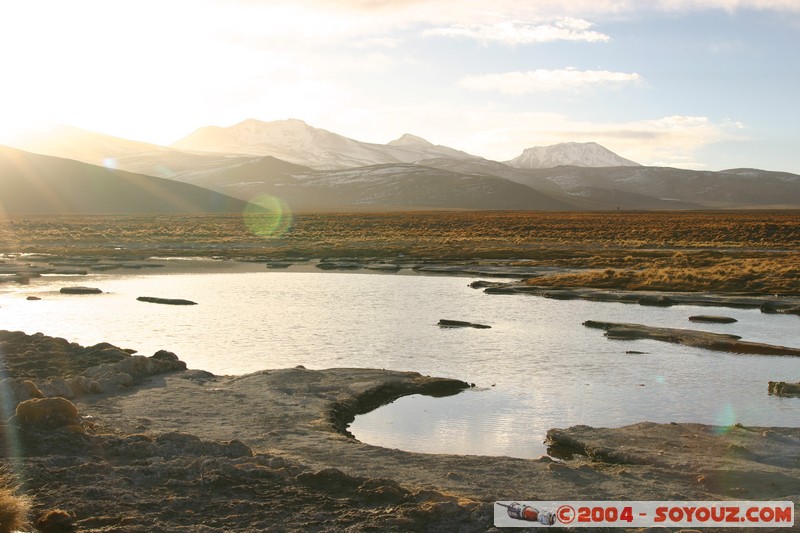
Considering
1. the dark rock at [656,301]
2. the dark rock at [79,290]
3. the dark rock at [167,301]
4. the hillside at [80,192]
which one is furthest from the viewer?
the hillside at [80,192]

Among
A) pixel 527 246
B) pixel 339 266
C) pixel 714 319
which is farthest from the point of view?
pixel 527 246

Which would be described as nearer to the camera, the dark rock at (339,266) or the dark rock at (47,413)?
the dark rock at (47,413)

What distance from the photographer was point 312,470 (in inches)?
436

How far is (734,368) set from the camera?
67.3 ft

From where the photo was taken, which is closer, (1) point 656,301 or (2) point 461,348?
(2) point 461,348

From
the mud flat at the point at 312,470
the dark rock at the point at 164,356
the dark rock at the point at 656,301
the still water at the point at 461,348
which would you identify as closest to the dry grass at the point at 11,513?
the mud flat at the point at 312,470

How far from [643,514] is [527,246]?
61.0 metres

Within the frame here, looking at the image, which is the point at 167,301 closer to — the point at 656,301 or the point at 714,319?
the point at 656,301

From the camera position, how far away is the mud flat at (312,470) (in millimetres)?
9523

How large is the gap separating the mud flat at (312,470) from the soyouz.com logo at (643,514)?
336 mm

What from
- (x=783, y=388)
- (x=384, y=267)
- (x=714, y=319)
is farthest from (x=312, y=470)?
(x=384, y=267)

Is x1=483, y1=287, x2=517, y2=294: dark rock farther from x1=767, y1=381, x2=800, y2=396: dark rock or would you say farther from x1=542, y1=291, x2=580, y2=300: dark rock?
x1=767, y1=381, x2=800, y2=396: dark rock

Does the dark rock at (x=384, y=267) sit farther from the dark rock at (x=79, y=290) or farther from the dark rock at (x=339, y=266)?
the dark rock at (x=79, y=290)

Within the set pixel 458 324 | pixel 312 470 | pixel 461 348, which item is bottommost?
pixel 461 348
